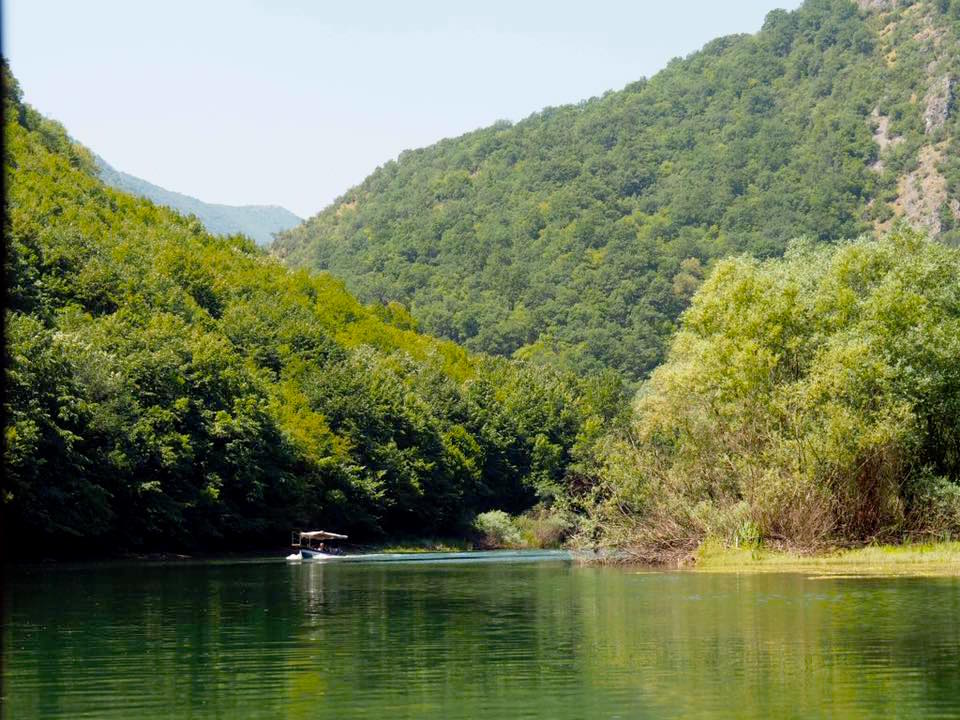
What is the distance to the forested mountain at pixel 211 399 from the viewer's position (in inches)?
A: 3091

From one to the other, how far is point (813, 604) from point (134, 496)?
186ft

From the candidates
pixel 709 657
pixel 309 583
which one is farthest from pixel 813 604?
pixel 309 583

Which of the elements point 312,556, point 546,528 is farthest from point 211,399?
point 546,528

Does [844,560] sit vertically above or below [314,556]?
above

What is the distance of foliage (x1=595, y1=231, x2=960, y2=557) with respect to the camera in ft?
183

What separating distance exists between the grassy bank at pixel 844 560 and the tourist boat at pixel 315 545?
35.7m

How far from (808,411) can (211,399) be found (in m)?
50.8

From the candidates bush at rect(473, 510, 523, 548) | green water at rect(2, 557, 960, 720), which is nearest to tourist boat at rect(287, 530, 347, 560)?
bush at rect(473, 510, 523, 548)

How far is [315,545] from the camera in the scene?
106 meters

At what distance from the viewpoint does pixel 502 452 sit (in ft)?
461

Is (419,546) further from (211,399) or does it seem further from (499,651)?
(499,651)

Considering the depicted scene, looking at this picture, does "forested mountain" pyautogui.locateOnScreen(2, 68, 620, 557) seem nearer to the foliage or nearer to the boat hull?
the boat hull

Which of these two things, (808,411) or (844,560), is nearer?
(844,560)

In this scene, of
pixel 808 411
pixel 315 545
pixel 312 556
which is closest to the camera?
pixel 808 411
